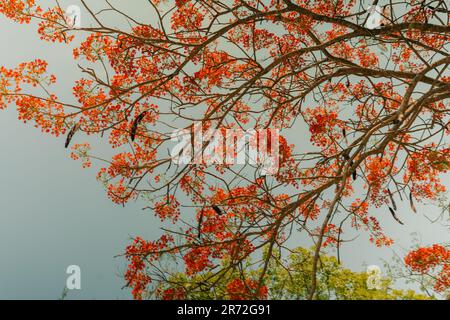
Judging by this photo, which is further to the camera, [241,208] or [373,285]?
[373,285]

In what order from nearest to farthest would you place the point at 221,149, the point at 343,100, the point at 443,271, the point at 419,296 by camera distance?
the point at 221,149 < the point at 343,100 < the point at 443,271 < the point at 419,296

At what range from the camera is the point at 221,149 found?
17.9 ft

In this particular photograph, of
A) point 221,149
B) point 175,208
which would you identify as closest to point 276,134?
point 221,149

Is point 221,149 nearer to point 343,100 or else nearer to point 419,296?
point 343,100

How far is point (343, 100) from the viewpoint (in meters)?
6.50

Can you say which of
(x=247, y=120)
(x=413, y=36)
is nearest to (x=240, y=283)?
(x=247, y=120)

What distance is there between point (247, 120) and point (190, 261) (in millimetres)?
2619

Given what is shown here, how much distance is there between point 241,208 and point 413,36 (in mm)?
3047
